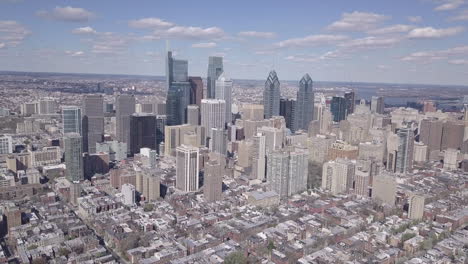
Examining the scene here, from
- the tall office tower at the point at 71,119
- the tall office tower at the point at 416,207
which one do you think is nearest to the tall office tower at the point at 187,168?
the tall office tower at the point at 71,119

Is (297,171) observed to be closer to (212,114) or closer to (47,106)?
(212,114)

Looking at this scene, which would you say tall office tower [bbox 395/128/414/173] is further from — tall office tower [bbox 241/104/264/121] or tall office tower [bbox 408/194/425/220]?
tall office tower [bbox 241/104/264/121]

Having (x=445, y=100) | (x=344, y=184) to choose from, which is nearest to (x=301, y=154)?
(x=344, y=184)

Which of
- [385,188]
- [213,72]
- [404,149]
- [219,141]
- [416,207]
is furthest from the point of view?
[213,72]

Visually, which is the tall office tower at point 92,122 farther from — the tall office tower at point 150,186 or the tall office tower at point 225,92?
the tall office tower at point 225,92

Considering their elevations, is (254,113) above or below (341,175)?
above

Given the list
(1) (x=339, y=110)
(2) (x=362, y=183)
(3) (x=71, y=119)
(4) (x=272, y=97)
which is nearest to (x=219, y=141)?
(3) (x=71, y=119)
